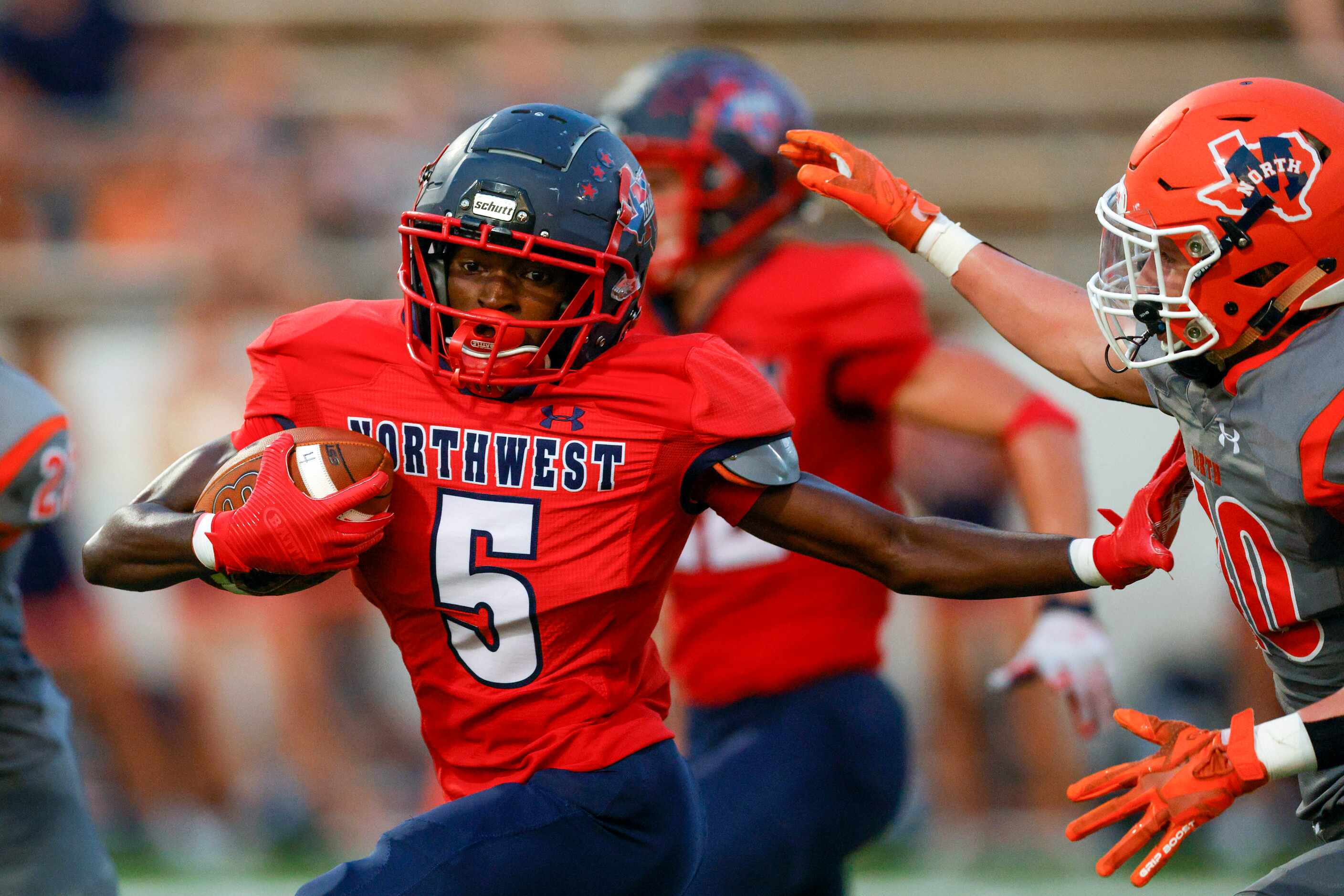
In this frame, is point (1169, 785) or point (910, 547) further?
point (910, 547)

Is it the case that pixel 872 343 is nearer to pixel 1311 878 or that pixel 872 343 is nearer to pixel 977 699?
pixel 1311 878

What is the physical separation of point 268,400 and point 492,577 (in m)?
0.45

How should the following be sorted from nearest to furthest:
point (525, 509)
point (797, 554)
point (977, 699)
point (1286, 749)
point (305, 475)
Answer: point (1286, 749) < point (305, 475) < point (525, 509) < point (797, 554) < point (977, 699)

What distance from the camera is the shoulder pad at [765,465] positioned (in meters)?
2.46

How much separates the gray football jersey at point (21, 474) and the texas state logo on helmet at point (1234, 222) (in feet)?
6.11

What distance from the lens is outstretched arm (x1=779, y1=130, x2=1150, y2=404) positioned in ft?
9.24

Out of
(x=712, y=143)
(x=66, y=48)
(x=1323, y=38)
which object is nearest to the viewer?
(x=712, y=143)

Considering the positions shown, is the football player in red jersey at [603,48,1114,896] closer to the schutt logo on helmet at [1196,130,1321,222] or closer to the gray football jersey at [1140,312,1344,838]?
the gray football jersey at [1140,312,1344,838]

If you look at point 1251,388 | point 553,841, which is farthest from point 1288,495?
point 553,841

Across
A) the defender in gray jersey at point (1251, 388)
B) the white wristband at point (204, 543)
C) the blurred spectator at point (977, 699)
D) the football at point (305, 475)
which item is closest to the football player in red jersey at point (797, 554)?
the defender in gray jersey at point (1251, 388)

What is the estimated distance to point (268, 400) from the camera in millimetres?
2520

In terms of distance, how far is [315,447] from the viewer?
235 centimetres

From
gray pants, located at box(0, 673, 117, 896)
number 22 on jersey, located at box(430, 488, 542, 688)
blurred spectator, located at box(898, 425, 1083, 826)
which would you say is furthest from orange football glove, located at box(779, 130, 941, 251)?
blurred spectator, located at box(898, 425, 1083, 826)

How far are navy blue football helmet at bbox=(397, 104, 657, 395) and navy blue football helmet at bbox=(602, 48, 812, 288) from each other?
124cm
